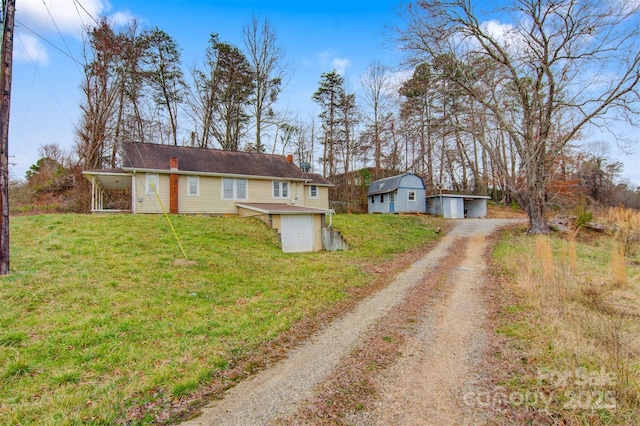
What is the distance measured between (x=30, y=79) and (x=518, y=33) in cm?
1926

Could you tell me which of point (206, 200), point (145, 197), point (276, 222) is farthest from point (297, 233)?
point (145, 197)

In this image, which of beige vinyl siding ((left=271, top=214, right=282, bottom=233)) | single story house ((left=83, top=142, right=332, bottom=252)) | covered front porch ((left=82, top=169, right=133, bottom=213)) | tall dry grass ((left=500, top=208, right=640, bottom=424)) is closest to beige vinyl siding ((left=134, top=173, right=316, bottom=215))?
single story house ((left=83, top=142, right=332, bottom=252))

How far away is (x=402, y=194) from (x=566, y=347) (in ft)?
72.9

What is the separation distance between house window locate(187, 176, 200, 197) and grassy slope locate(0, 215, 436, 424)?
16.3 feet

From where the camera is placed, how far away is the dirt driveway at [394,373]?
288 centimetres

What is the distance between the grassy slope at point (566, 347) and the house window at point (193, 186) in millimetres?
15002

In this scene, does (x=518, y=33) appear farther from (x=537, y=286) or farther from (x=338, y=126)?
(x=338, y=126)

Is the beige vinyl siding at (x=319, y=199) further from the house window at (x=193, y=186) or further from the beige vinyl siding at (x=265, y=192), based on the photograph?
the house window at (x=193, y=186)

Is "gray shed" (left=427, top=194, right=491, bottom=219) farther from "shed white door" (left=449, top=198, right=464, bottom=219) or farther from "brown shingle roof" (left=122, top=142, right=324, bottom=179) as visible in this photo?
"brown shingle roof" (left=122, top=142, right=324, bottom=179)

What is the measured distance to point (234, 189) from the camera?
700 inches

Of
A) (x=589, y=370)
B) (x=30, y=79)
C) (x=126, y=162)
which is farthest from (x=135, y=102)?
(x=589, y=370)

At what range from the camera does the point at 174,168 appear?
16031mm

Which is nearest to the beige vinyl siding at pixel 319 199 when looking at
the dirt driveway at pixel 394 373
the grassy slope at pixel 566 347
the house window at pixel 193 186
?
the house window at pixel 193 186

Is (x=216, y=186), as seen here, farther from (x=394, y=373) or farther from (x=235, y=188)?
(x=394, y=373)
